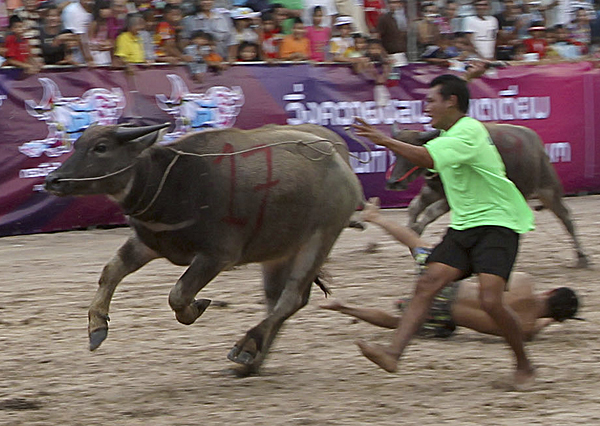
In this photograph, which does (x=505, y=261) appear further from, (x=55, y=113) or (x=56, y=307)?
(x=55, y=113)

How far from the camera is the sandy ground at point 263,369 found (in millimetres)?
4906

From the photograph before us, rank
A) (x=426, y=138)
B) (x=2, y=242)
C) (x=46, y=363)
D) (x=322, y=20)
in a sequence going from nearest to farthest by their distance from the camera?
(x=46, y=363)
(x=426, y=138)
(x=2, y=242)
(x=322, y=20)

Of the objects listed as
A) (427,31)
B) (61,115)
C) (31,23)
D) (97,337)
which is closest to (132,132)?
(97,337)

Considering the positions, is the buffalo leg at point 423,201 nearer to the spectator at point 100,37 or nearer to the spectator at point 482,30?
the spectator at point 100,37

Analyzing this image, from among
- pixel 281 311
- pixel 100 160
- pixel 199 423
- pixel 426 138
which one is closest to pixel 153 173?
pixel 100 160

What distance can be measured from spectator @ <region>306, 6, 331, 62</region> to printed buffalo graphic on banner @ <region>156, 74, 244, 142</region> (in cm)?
154

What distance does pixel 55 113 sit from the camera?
10867mm

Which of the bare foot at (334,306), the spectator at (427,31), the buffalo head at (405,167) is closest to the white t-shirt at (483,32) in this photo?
the spectator at (427,31)

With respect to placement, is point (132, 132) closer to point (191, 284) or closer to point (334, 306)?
point (191, 284)

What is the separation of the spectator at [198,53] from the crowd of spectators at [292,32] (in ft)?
0.04

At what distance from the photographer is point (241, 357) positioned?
5500 millimetres

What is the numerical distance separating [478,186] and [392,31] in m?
8.69

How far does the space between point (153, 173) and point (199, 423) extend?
1.46m

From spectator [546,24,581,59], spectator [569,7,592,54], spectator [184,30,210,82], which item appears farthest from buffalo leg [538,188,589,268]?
spectator [569,7,592,54]
